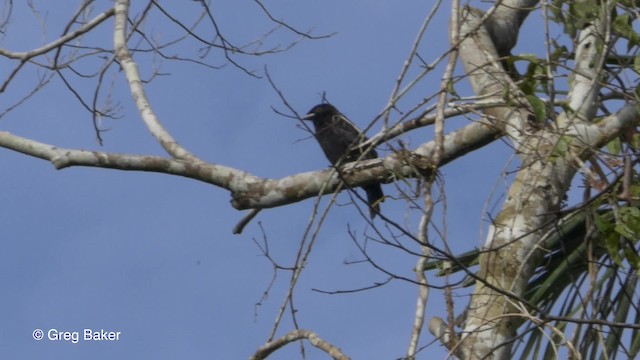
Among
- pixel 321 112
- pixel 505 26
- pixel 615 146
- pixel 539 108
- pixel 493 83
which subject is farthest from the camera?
pixel 321 112

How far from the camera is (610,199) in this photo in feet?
11.7

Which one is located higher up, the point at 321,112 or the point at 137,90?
the point at 321,112

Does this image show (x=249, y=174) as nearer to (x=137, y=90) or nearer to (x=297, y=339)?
(x=137, y=90)

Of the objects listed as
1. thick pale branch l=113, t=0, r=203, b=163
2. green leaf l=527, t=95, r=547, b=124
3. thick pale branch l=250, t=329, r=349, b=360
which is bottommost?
thick pale branch l=250, t=329, r=349, b=360

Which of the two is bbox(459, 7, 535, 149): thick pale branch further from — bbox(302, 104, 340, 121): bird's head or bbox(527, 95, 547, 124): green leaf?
bbox(302, 104, 340, 121): bird's head

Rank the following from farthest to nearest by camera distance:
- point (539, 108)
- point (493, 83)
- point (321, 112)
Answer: point (321, 112), point (493, 83), point (539, 108)

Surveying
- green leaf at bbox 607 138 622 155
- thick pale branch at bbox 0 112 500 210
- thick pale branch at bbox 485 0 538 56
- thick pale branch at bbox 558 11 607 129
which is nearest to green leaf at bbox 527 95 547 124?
thick pale branch at bbox 558 11 607 129

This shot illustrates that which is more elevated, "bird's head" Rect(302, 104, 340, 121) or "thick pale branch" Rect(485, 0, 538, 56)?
"bird's head" Rect(302, 104, 340, 121)

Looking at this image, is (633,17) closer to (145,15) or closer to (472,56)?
(472,56)

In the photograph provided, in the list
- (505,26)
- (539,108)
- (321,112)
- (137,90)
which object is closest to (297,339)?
(539,108)

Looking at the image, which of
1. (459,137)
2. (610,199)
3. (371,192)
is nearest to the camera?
(610,199)

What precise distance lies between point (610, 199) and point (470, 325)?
0.57m

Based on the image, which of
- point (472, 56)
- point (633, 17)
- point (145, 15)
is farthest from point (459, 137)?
point (145, 15)

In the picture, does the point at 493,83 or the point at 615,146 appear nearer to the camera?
the point at 615,146
